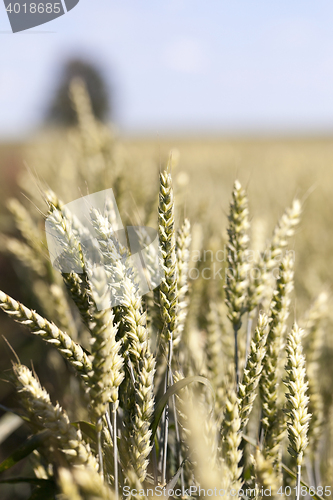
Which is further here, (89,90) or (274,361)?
(89,90)

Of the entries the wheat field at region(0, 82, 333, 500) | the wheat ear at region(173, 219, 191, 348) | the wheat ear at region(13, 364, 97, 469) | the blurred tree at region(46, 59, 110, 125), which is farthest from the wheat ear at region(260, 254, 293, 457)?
the blurred tree at region(46, 59, 110, 125)

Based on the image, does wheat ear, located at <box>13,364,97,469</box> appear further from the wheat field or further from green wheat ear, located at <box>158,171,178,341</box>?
green wheat ear, located at <box>158,171,178,341</box>

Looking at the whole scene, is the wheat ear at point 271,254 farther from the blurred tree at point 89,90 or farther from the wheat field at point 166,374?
the blurred tree at point 89,90

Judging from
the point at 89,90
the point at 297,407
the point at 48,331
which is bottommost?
the point at 297,407

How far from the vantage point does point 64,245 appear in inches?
18.2

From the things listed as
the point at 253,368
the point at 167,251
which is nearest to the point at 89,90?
the point at 167,251

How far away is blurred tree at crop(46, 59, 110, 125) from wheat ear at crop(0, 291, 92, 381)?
19370mm

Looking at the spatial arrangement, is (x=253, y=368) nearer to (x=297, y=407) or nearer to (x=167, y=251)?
(x=297, y=407)

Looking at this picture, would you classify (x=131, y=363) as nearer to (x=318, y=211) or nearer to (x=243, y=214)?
(x=243, y=214)

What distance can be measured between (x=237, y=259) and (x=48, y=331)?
353mm

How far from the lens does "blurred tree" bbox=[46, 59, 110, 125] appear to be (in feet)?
60.2

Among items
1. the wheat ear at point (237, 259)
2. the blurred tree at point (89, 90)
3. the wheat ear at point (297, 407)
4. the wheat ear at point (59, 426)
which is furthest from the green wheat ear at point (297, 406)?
the blurred tree at point (89, 90)

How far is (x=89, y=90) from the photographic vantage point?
59.3 ft

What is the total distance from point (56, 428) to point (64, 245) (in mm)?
241
